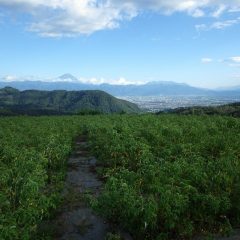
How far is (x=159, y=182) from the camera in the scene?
10695 millimetres

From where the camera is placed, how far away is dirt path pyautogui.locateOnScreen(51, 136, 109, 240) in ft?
33.7

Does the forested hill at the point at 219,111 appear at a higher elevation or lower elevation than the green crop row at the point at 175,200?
lower

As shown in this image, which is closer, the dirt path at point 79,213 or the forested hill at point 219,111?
the dirt path at point 79,213

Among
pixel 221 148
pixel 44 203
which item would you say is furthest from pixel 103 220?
pixel 221 148

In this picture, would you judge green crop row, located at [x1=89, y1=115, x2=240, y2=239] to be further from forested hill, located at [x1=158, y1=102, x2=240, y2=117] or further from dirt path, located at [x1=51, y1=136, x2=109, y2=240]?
forested hill, located at [x1=158, y1=102, x2=240, y2=117]

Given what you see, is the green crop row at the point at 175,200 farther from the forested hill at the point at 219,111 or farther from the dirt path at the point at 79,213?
the forested hill at the point at 219,111

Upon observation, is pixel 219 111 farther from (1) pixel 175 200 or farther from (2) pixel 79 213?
(1) pixel 175 200

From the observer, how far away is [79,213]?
38.8ft

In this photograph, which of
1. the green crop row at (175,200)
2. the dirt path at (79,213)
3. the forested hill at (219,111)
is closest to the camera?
the green crop row at (175,200)

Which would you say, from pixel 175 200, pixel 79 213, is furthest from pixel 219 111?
pixel 175 200

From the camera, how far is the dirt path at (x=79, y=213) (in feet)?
33.7

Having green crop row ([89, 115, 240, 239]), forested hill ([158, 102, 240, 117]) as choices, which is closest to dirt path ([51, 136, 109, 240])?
green crop row ([89, 115, 240, 239])

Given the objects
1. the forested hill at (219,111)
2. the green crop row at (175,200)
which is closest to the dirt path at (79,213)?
the green crop row at (175,200)

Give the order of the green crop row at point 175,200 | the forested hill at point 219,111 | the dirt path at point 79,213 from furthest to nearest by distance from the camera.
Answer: the forested hill at point 219,111
the dirt path at point 79,213
the green crop row at point 175,200
